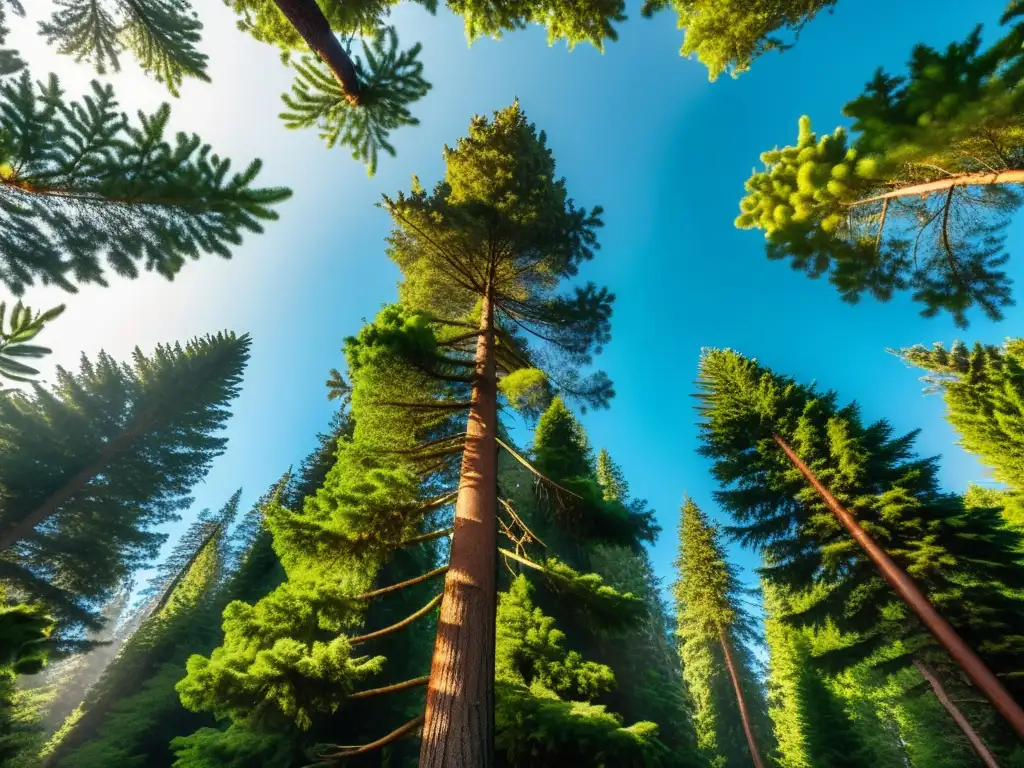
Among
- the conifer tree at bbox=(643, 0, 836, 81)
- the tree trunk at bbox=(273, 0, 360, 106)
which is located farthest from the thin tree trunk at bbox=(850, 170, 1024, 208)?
the tree trunk at bbox=(273, 0, 360, 106)

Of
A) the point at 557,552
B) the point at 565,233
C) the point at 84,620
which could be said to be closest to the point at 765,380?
the point at 565,233


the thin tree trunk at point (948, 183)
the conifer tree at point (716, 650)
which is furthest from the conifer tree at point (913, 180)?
the conifer tree at point (716, 650)

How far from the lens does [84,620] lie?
47.7 feet

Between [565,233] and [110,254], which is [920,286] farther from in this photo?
[110,254]

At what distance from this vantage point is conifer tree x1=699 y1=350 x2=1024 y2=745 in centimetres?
783

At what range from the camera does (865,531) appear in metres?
9.28

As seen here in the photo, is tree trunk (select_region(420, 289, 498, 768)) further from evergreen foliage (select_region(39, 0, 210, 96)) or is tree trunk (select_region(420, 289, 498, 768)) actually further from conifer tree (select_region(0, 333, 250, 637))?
conifer tree (select_region(0, 333, 250, 637))

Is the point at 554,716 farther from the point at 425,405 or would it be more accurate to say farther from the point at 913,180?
the point at 913,180

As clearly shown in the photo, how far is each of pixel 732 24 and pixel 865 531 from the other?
10.5 meters

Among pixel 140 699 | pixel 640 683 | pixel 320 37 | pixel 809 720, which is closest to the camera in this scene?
pixel 320 37

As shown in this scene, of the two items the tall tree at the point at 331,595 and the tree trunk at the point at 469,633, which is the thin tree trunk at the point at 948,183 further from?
the tall tree at the point at 331,595

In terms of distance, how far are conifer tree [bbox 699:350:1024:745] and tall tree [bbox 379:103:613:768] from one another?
5.15 metres

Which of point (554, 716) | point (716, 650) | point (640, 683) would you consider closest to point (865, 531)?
point (554, 716)

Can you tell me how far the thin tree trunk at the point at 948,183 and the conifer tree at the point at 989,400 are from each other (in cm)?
1168
